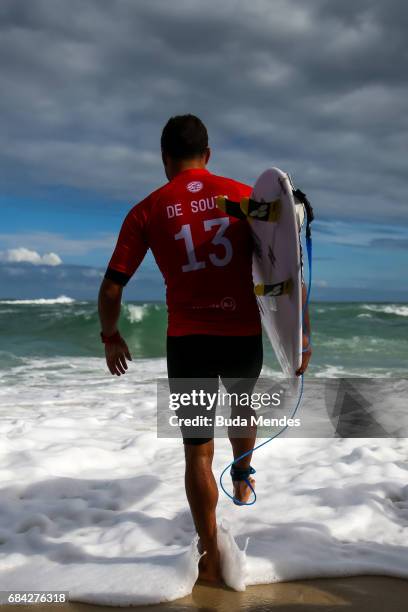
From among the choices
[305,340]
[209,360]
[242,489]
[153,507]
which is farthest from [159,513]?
[305,340]

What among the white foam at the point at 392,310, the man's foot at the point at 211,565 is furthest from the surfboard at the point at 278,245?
the white foam at the point at 392,310

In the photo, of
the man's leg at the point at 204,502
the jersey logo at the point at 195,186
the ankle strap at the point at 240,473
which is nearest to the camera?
the man's leg at the point at 204,502

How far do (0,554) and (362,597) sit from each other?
67.8 inches

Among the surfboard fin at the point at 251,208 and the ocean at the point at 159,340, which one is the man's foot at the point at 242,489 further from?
the ocean at the point at 159,340

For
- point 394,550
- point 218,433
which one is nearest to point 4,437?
point 218,433

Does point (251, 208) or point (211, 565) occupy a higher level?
point (251, 208)

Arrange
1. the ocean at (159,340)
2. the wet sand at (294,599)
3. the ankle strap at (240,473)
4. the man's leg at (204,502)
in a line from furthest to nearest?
the ocean at (159,340) < the ankle strap at (240,473) < the man's leg at (204,502) < the wet sand at (294,599)

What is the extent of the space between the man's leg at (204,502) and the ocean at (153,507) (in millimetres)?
57

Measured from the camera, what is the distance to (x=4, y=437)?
192 inches

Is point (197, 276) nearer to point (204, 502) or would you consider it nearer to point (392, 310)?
point (204, 502)

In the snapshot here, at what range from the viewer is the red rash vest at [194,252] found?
2.67 metres

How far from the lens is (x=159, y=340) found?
18.2 m

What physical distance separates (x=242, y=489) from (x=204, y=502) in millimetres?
636

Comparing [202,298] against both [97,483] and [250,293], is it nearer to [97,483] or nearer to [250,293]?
[250,293]
